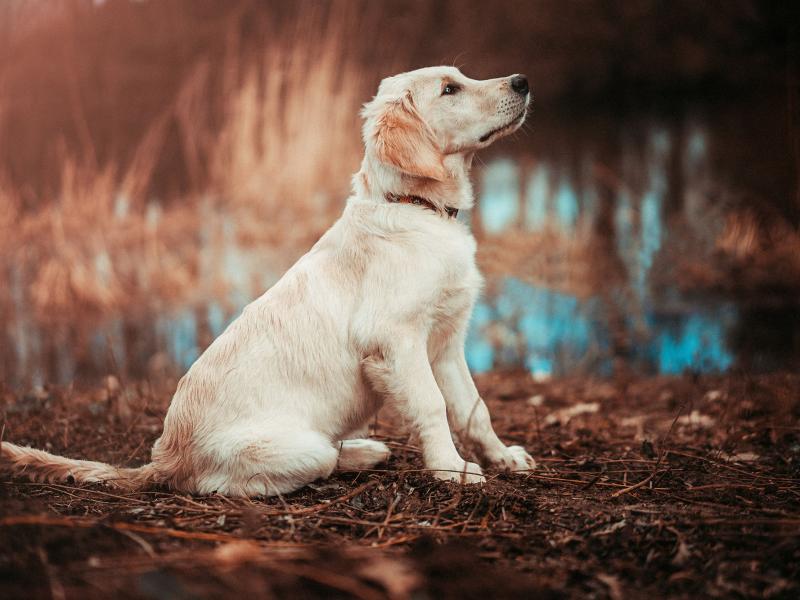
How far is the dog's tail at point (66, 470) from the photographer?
2.73m

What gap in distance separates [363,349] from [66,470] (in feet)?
3.90

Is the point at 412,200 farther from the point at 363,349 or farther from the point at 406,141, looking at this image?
the point at 363,349

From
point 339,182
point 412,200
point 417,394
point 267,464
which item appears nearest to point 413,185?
point 412,200

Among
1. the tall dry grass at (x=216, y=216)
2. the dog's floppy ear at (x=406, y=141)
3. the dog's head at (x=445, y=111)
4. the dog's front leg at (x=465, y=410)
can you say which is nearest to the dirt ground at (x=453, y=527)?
the dog's front leg at (x=465, y=410)

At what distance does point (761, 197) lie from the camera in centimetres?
902

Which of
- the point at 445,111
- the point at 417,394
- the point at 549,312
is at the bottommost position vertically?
the point at 549,312

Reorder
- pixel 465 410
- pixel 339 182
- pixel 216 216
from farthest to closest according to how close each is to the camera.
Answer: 1. pixel 216 216
2. pixel 339 182
3. pixel 465 410

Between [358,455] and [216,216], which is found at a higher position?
[216,216]

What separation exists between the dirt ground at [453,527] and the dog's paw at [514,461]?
0.10m

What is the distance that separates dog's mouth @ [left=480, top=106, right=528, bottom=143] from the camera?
3.18 meters

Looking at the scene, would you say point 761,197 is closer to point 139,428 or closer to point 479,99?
point 479,99

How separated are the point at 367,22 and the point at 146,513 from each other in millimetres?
8994

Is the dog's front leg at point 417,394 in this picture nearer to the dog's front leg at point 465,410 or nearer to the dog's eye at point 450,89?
Result: the dog's front leg at point 465,410

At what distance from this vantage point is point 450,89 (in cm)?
324
